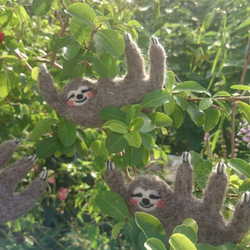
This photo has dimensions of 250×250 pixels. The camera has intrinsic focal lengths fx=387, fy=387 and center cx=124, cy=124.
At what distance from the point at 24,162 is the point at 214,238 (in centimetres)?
43

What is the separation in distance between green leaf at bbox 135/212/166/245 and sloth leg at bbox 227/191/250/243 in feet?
0.43

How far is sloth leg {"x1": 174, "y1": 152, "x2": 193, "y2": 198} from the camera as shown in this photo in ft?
2.47

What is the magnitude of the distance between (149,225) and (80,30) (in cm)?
40

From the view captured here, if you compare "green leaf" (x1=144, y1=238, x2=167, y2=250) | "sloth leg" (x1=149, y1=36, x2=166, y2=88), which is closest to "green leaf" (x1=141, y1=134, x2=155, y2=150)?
"sloth leg" (x1=149, y1=36, x2=166, y2=88)

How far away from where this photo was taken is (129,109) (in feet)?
2.43

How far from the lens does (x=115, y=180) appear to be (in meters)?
0.80

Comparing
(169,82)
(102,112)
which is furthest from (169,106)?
(102,112)

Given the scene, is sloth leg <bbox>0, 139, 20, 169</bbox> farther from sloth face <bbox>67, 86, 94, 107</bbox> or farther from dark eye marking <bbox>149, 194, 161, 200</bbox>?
dark eye marking <bbox>149, 194, 161, 200</bbox>

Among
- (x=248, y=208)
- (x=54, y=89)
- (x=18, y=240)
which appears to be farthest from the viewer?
(x=18, y=240)

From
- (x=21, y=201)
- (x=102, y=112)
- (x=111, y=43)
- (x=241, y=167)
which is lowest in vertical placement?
(x=21, y=201)

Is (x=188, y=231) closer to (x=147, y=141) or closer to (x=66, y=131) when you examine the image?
(x=147, y=141)

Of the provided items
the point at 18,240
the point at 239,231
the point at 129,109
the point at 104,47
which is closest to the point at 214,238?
the point at 239,231

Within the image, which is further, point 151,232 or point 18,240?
point 18,240

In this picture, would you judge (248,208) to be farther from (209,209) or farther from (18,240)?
(18,240)
